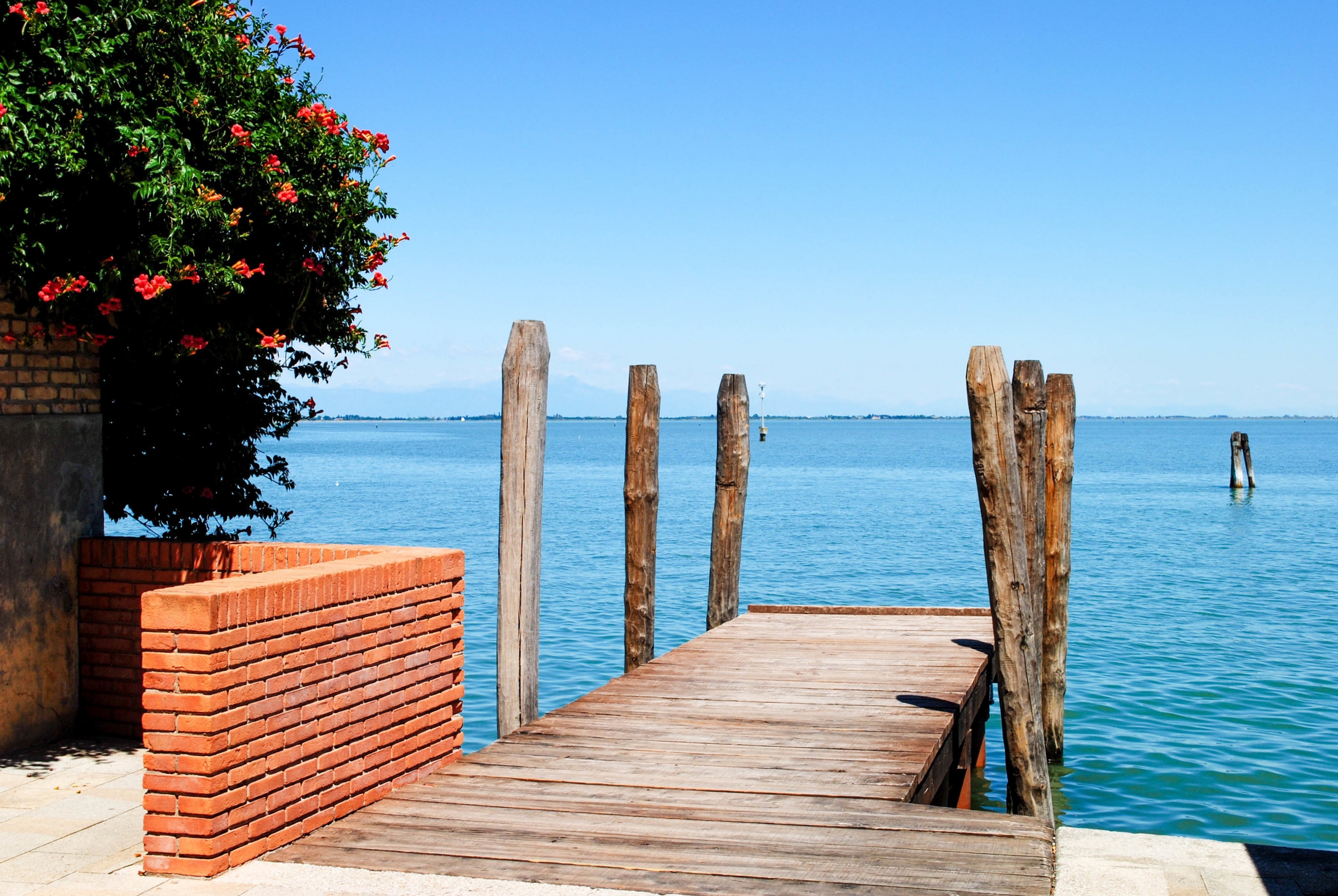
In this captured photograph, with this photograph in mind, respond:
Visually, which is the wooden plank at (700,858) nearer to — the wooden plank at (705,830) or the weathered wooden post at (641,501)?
the wooden plank at (705,830)

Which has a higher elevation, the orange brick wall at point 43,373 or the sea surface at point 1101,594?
the orange brick wall at point 43,373

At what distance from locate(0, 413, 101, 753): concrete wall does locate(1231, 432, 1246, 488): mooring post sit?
49.9m

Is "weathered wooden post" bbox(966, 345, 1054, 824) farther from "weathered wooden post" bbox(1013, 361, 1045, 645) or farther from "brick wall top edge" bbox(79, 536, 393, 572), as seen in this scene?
"brick wall top edge" bbox(79, 536, 393, 572)

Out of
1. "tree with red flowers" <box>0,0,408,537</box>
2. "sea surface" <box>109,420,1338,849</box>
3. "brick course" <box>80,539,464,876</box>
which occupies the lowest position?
"sea surface" <box>109,420,1338,849</box>

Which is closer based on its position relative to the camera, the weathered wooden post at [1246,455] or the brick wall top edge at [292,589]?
the brick wall top edge at [292,589]

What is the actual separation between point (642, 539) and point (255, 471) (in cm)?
297

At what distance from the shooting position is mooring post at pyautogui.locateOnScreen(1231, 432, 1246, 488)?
49.8m

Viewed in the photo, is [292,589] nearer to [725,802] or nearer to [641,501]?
[725,802]

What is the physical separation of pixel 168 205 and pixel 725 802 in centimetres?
411

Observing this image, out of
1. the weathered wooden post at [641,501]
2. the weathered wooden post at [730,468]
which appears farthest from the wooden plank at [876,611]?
the weathered wooden post at [641,501]

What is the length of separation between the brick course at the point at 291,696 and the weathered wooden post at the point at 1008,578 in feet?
9.27

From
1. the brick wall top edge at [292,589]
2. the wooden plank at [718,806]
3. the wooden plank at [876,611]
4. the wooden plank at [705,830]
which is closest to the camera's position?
the brick wall top edge at [292,589]

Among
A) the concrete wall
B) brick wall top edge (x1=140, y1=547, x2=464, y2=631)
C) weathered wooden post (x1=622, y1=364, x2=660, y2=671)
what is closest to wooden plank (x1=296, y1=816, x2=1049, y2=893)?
brick wall top edge (x1=140, y1=547, x2=464, y2=631)

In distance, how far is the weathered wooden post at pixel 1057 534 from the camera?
9.41 metres
